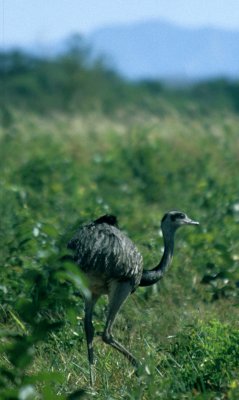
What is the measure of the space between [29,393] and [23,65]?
4596 centimetres

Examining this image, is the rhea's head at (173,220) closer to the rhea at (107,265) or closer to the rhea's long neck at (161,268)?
the rhea's long neck at (161,268)

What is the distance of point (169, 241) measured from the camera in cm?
699

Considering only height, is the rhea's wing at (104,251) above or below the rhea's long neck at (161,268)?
above

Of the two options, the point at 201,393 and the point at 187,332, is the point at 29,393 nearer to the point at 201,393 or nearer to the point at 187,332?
the point at 201,393

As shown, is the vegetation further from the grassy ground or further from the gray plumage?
the gray plumage

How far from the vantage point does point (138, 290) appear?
7602mm

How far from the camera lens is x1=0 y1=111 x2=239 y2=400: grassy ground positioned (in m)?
5.10

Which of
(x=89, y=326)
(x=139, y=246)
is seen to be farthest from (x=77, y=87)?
(x=89, y=326)

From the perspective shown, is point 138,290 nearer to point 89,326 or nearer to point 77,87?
point 89,326

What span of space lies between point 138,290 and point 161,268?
2.47 ft

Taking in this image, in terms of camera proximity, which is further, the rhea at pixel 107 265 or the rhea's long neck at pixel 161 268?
the rhea's long neck at pixel 161 268

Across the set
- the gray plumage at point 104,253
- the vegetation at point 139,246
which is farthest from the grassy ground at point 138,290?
the gray plumage at point 104,253

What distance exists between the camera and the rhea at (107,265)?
20.2 feet

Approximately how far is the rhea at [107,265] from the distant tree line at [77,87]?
3099 centimetres
